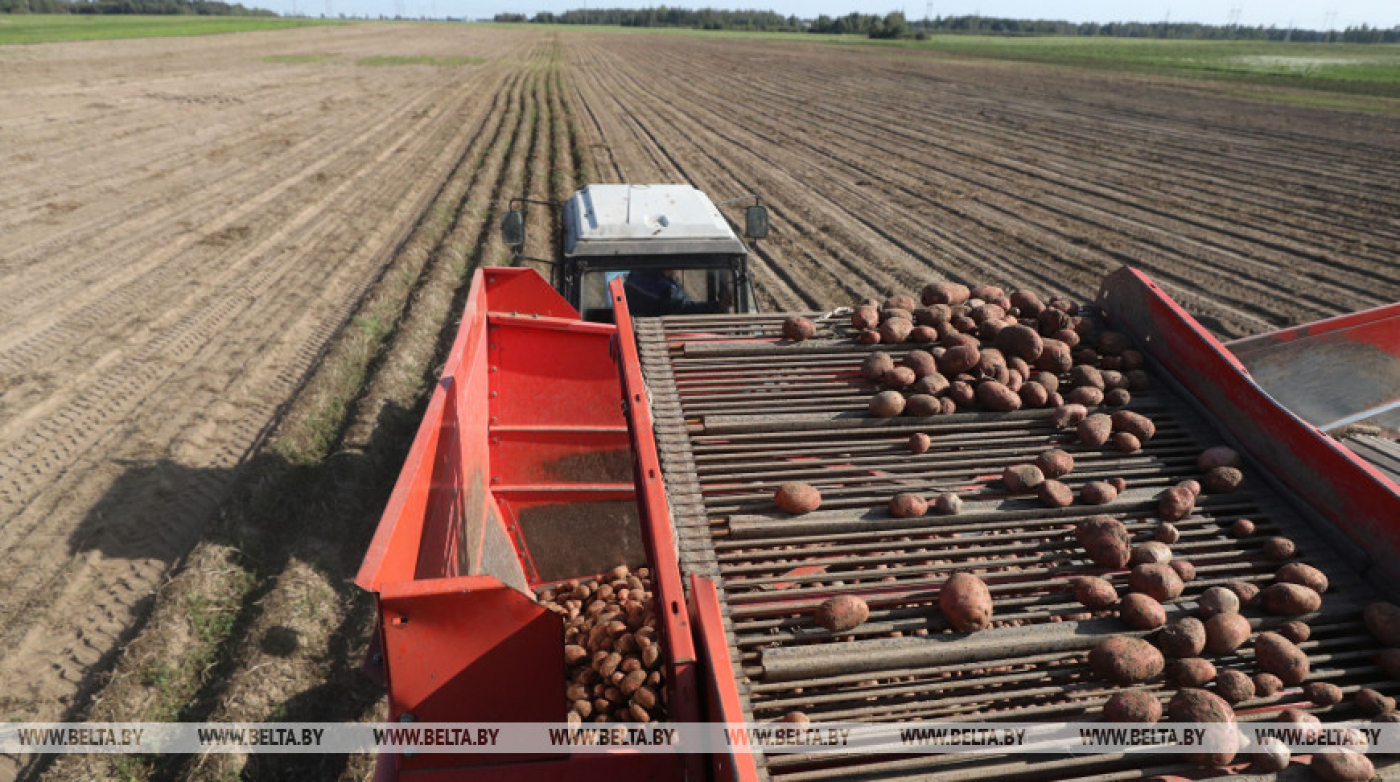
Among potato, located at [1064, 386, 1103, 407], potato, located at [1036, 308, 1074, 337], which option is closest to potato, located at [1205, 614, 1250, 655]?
potato, located at [1064, 386, 1103, 407]

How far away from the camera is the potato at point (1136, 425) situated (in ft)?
10.5

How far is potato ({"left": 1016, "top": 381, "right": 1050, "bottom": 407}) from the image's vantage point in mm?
3367

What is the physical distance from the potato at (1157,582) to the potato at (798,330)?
1798 mm

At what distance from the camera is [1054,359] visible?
11.8 ft

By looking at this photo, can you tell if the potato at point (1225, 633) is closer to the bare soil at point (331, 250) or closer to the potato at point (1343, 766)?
the potato at point (1343, 766)

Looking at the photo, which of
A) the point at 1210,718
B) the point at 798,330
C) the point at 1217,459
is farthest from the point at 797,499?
the point at 1217,459

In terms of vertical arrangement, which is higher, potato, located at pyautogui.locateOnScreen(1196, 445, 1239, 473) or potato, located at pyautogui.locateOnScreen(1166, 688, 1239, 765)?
potato, located at pyautogui.locateOnScreen(1196, 445, 1239, 473)

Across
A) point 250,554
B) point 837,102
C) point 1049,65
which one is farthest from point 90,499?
point 1049,65

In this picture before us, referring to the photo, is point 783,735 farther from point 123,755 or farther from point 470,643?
point 123,755

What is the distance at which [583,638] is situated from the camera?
3.60 meters

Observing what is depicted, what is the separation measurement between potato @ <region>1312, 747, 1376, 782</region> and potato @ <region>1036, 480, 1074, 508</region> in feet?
3.51

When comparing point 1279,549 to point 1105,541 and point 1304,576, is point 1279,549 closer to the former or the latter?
point 1304,576

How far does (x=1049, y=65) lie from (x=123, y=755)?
160 ft

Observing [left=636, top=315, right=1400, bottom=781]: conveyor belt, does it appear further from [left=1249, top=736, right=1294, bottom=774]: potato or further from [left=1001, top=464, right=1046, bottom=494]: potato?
[left=1249, top=736, right=1294, bottom=774]: potato
